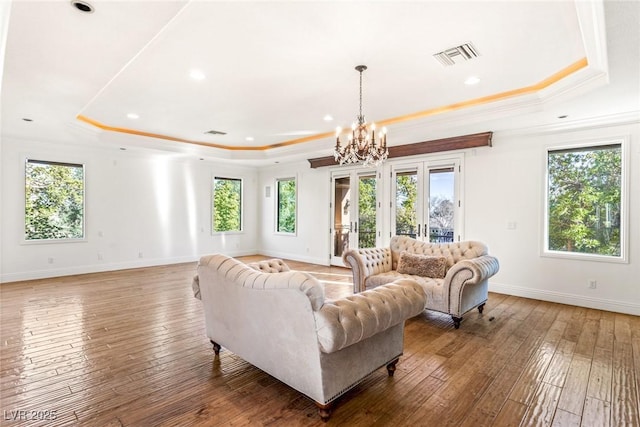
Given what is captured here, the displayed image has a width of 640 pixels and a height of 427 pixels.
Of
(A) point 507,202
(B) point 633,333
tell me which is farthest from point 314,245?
(B) point 633,333

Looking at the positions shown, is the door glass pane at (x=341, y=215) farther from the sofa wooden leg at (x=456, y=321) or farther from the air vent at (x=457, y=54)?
the air vent at (x=457, y=54)

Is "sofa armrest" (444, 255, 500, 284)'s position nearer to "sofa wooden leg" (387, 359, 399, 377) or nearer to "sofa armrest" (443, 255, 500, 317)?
"sofa armrest" (443, 255, 500, 317)

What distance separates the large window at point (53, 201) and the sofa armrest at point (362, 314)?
6.83 meters

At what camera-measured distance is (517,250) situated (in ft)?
16.9

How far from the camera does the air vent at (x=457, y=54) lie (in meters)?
2.99

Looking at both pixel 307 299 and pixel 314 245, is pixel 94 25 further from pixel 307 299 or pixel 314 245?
pixel 314 245

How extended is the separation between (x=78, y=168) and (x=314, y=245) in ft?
17.6

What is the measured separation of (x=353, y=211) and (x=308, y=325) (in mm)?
5475

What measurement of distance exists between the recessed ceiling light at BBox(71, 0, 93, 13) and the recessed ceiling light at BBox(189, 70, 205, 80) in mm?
1194

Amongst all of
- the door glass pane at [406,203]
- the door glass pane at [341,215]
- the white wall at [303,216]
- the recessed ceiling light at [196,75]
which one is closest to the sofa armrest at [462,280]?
the door glass pane at [406,203]

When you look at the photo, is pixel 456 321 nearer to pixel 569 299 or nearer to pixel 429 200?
pixel 569 299

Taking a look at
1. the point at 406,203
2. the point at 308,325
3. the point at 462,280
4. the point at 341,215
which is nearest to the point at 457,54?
the point at 462,280

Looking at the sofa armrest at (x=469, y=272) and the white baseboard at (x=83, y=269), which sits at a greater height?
the sofa armrest at (x=469, y=272)

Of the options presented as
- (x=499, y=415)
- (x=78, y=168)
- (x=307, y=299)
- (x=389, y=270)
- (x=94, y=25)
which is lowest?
(x=499, y=415)
